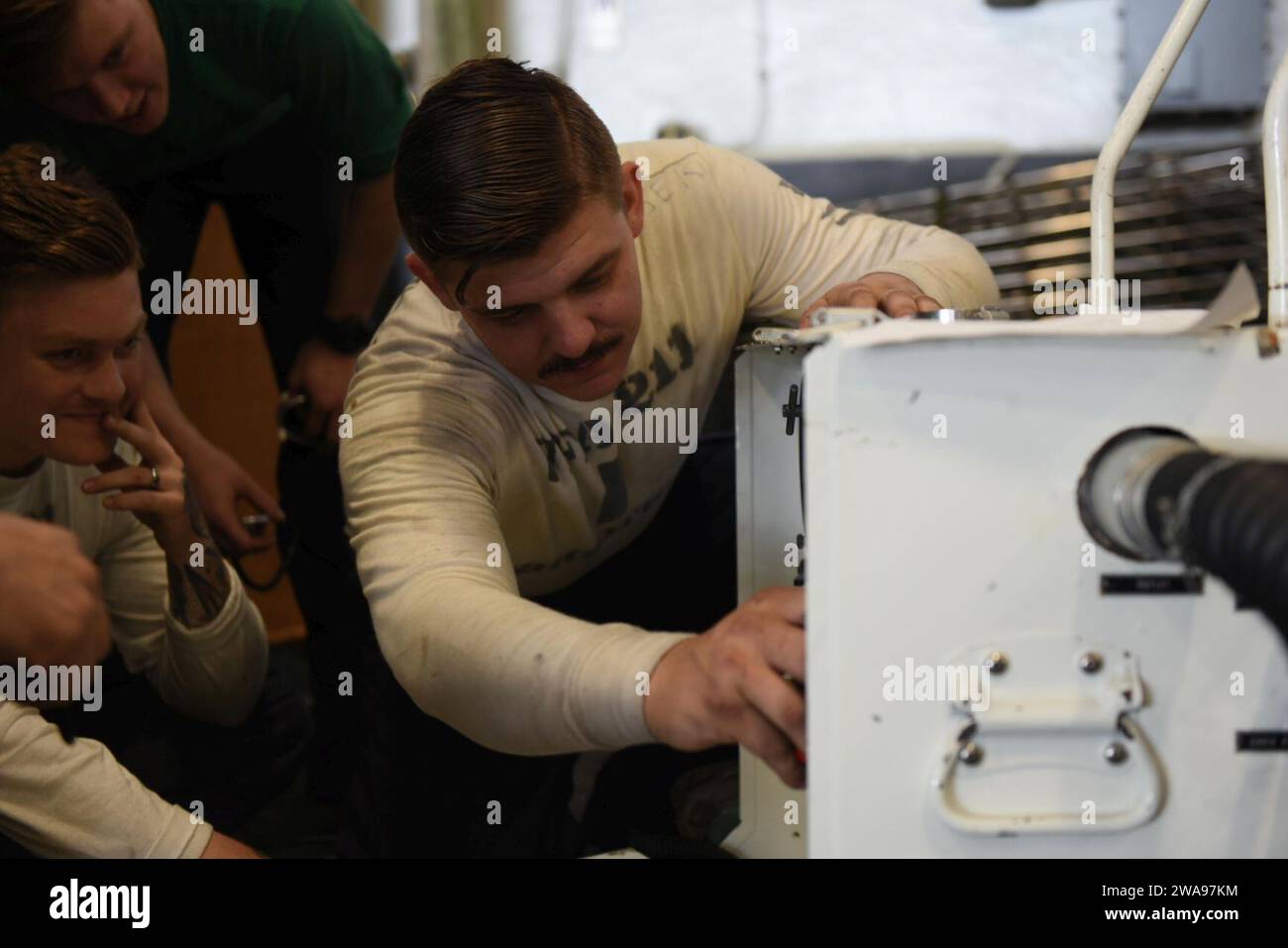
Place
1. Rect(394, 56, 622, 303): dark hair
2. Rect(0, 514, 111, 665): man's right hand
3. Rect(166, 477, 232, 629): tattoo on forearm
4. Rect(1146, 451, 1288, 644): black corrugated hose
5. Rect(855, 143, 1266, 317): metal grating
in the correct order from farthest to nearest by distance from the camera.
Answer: Rect(855, 143, 1266, 317): metal grating → Rect(166, 477, 232, 629): tattoo on forearm → Rect(394, 56, 622, 303): dark hair → Rect(0, 514, 111, 665): man's right hand → Rect(1146, 451, 1288, 644): black corrugated hose

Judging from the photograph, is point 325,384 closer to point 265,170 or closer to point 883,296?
point 265,170

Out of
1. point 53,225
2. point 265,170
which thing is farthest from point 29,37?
point 265,170

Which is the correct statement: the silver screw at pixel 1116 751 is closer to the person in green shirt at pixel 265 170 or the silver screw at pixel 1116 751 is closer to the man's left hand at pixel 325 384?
the person in green shirt at pixel 265 170

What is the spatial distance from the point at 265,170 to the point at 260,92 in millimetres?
93

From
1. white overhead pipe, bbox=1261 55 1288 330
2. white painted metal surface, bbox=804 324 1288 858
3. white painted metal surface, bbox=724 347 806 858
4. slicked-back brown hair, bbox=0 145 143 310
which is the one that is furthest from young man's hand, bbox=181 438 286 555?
white overhead pipe, bbox=1261 55 1288 330

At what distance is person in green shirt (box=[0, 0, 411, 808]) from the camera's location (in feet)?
3.20

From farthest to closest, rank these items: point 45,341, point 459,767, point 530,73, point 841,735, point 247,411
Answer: point 247,411 → point 459,767 → point 45,341 → point 530,73 → point 841,735

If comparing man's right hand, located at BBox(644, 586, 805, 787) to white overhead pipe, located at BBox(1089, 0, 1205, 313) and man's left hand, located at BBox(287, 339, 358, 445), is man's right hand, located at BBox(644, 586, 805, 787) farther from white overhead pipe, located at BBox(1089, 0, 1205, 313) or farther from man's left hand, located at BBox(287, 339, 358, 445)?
man's left hand, located at BBox(287, 339, 358, 445)

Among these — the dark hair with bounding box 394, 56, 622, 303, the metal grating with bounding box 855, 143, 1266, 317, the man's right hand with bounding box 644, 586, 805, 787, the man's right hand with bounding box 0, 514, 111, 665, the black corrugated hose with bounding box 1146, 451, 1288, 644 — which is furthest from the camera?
the metal grating with bounding box 855, 143, 1266, 317

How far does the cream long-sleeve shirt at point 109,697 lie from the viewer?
2.59 feet

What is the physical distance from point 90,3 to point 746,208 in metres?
0.56
